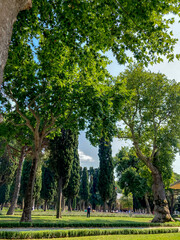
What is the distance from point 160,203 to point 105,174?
21665mm

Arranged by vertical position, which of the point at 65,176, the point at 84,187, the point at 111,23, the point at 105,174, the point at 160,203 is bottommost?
the point at 160,203

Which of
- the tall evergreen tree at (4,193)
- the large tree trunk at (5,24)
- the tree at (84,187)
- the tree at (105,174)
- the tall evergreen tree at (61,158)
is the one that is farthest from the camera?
the tree at (84,187)

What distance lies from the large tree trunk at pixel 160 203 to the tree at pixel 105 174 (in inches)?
740

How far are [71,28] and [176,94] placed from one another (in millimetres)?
17536

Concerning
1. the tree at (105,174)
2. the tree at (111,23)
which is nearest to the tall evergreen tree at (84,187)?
the tree at (105,174)

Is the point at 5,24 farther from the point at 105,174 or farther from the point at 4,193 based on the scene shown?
the point at 4,193

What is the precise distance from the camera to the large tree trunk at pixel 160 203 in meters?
19.5

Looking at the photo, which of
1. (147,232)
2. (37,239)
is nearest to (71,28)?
(37,239)

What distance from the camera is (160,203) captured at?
65.9ft

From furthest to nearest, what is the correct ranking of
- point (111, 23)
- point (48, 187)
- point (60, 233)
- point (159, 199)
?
point (48, 187) → point (159, 199) → point (60, 233) → point (111, 23)

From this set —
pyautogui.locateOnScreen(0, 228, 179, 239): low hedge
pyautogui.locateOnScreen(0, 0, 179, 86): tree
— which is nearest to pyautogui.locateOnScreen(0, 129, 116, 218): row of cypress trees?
pyautogui.locateOnScreen(0, 228, 179, 239): low hedge

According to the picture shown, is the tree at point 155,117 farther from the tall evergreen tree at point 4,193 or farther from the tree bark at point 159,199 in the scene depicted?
the tall evergreen tree at point 4,193

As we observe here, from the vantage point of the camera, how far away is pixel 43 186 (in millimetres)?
45094

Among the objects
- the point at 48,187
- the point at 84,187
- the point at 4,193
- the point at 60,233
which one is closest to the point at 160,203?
the point at 60,233
